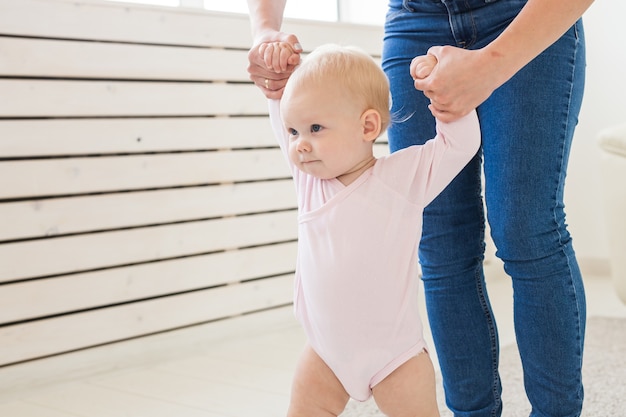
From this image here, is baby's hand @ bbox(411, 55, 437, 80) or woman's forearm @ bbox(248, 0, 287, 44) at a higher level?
woman's forearm @ bbox(248, 0, 287, 44)

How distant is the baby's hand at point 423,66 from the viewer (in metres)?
1.11

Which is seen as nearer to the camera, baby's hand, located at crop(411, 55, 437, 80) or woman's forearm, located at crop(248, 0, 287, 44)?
baby's hand, located at crop(411, 55, 437, 80)

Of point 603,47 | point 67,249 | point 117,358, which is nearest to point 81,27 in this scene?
point 67,249

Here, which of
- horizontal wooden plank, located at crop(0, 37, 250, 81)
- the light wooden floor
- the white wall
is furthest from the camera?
the white wall

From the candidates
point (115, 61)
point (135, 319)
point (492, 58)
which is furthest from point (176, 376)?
point (492, 58)

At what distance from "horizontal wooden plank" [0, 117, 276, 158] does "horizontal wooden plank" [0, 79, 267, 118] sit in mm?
24

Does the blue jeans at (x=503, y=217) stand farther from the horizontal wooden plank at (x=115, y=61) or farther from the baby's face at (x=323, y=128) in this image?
the horizontal wooden plank at (x=115, y=61)

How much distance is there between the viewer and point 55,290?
233 centimetres

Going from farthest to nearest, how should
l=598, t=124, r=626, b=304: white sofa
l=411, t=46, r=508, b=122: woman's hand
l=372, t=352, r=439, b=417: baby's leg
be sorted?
l=598, t=124, r=626, b=304: white sofa → l=372, t=352, r=439, b=417: baby's leg → l=411, t=46, r=508, b=122: woman's hand

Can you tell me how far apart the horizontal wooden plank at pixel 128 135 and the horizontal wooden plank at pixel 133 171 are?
26 mm

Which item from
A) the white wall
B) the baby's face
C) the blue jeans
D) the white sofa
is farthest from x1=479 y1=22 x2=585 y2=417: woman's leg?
the white wall

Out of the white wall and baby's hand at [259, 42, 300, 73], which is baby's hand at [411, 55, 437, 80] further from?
the white wall

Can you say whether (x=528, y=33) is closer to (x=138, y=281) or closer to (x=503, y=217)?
(x=503, y=217)

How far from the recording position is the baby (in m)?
1.18
